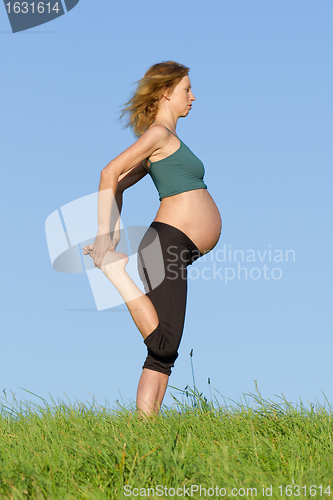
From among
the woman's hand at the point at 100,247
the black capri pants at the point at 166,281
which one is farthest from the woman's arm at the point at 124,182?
the woman's hand at the point at 100,247

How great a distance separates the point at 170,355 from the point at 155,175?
1200 mm

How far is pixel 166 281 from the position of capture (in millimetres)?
3135

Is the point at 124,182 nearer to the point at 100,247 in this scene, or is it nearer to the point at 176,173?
the point at 176,173

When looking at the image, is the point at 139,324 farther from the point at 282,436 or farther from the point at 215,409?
the point at 282,436

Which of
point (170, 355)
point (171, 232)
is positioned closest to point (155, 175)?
point (171, 232)

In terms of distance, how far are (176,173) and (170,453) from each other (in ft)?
5.89

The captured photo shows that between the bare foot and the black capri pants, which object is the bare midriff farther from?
the bare foot

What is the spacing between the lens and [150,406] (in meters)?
3.00

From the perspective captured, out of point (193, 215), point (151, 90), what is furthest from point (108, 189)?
point (151, 90)

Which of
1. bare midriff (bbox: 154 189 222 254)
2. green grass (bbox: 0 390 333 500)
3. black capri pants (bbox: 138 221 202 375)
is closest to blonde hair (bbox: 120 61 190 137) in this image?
bare midriff (bbox: 154 189 222 254)

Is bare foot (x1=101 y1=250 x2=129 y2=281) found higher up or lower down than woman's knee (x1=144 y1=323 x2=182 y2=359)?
higher up

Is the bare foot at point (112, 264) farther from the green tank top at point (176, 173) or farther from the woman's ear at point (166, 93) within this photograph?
the woman's ear at point (166, 93)

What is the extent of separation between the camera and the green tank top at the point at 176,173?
3193mm

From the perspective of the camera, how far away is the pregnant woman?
2975 mm
